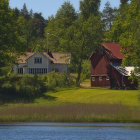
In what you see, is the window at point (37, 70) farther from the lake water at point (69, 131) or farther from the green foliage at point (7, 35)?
the lake water at point (69, 131)

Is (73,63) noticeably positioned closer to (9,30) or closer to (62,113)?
(9,30)

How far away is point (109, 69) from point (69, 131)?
189 ft

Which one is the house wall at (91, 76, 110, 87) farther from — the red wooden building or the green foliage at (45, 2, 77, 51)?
the green foliage at (45, 2, 77, 51)

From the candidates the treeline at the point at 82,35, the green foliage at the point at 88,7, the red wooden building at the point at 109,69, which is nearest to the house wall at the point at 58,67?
the treeline at the point at 82,35

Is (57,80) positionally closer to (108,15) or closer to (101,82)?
(101,82)

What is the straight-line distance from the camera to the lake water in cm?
4478

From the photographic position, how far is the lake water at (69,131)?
44.8 metres

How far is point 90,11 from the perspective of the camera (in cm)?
14962

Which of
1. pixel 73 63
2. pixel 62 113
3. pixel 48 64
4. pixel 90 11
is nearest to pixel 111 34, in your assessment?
pixel 73 63

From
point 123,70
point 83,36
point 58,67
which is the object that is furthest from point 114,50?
point 58,67

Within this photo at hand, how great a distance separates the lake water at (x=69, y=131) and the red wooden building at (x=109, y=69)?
4874 centimetres

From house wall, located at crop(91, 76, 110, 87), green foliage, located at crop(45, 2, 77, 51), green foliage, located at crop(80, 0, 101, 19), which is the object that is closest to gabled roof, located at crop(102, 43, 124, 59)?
house wall, located at crop(91, 76, 110, 87)

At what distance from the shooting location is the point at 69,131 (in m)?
49.3

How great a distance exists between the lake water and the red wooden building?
1919 inches
